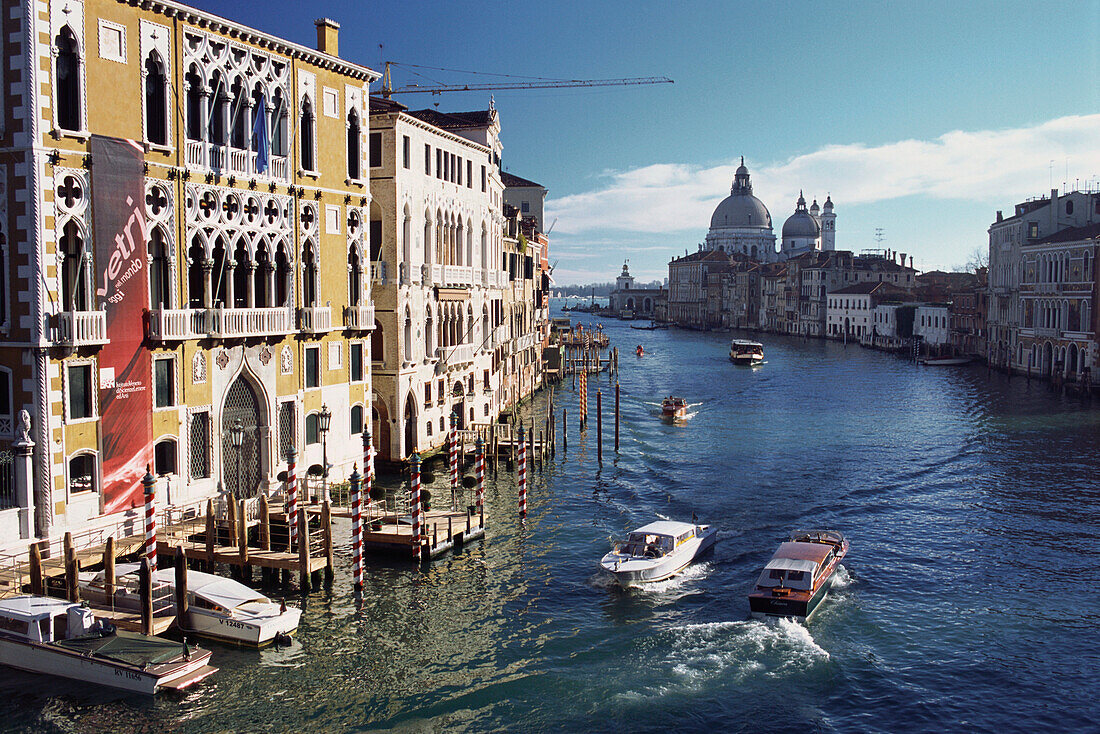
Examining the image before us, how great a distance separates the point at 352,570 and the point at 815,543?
404 inches

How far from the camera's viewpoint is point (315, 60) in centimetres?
2522

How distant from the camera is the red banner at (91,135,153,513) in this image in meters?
19.4

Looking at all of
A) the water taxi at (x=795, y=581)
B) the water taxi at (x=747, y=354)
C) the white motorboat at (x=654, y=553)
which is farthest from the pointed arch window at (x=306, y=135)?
the water taxi at (x=747, y=354)

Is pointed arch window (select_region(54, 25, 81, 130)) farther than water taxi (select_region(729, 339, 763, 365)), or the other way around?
water taxi (select_region(729, 339, 763, 365))

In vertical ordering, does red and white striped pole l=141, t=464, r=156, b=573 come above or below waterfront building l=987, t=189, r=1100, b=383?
below

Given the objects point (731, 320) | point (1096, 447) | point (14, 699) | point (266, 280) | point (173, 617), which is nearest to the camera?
point (14, 699)

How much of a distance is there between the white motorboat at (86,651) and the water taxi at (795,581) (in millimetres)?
10102

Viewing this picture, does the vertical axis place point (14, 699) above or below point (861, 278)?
below

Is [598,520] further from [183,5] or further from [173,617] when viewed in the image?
[183,5]

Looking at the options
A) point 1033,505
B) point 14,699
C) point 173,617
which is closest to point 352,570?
point 173,617


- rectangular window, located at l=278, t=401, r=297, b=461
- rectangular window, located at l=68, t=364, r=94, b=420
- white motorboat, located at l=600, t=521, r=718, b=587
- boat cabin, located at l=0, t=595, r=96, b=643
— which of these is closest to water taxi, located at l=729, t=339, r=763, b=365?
white motorboat, located at l=600, t=521, r=718, b=587

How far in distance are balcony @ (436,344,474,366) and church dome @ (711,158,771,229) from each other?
16573 cm

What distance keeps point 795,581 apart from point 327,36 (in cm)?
1877

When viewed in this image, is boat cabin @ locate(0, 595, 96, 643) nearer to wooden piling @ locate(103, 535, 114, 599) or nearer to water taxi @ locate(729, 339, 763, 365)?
wooden piling @ locate(103, 535, 114, 599)
